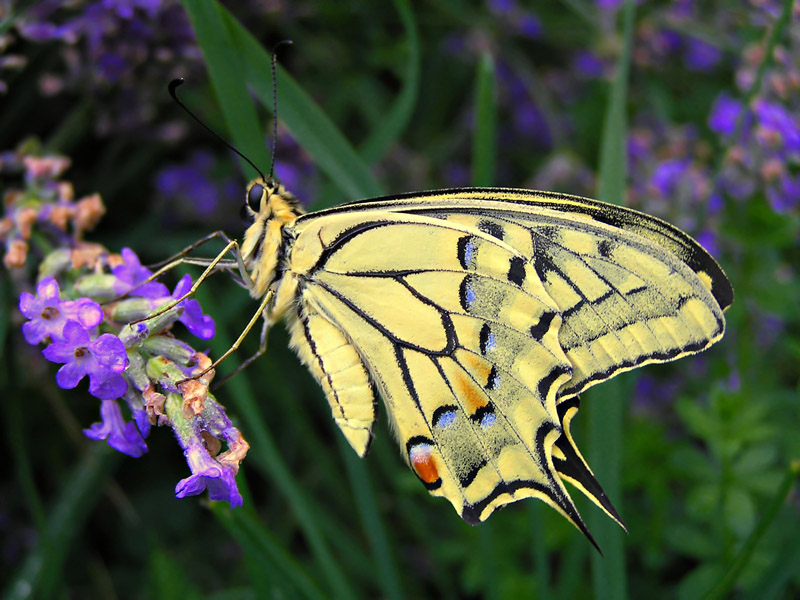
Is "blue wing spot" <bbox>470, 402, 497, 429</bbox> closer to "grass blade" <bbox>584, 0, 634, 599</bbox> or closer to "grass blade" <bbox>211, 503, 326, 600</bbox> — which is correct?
"grass blade" <bbox>584, 0, 634, 599</bbox>

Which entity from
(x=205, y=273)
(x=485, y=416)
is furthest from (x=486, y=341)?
(x=205, y=273)

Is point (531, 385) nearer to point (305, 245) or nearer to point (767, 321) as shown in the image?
point (305, 245)

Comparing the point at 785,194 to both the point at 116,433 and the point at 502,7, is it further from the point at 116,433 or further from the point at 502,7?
the point at 116,433

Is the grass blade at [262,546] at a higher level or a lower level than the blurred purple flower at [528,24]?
lower

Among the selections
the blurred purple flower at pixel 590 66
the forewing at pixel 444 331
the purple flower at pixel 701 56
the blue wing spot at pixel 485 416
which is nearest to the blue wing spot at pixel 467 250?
the forewing at pixel 444 331

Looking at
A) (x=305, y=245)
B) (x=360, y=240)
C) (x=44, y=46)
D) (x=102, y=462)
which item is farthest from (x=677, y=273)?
(x=44, y=46)

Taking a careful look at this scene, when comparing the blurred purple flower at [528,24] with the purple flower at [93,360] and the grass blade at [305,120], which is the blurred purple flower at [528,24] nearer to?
the grass blade at [305,120]
